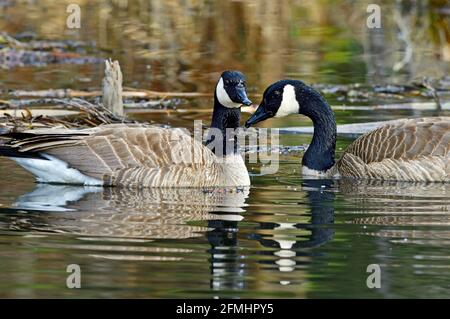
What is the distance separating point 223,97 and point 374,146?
76.8 inches

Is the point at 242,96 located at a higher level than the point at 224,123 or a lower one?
higher

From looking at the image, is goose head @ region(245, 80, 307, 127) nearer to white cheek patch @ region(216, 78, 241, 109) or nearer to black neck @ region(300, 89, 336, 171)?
black neck @ region(300, 89, 336, 171)

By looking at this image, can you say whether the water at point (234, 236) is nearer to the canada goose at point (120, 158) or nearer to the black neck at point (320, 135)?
the canada goose at point (120, 158)

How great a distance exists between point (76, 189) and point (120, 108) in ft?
12.5

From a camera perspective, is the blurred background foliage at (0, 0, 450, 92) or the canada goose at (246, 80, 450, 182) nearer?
the canada goose at (246, 80, 450, 182)

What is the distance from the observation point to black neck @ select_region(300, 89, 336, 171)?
14531 millimetres

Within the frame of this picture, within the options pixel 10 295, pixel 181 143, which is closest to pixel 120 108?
pixel 181 143

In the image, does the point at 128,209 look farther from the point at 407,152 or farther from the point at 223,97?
the point at 407,152

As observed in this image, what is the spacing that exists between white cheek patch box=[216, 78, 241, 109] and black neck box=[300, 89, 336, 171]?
4.18 feet

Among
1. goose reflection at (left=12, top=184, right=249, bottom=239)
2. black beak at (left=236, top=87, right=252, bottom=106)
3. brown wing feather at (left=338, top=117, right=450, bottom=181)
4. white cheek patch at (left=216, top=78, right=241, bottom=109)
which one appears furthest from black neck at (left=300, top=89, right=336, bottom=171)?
goose reflection at (left=12, top=184, right=249, bottom=239)

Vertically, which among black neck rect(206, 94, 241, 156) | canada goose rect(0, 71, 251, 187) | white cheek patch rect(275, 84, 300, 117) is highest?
white cheek patch rect(275, 84, 300, 117)

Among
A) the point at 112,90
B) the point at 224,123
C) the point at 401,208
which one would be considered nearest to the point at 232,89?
the point at 224,123

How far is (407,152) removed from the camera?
13898mm

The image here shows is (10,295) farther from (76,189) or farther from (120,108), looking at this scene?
(120,108)
